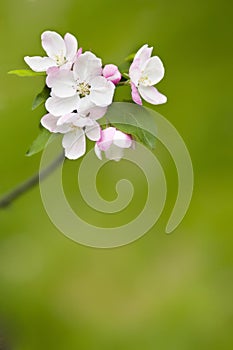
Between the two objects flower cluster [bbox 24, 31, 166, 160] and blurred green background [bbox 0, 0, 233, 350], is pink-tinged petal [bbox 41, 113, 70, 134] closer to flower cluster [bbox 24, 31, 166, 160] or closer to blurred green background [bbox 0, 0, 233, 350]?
flower cluster [bbox 24, 31, 166, 160]

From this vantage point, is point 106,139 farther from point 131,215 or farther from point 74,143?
point 131,215

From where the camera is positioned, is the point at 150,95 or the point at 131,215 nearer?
the point at 150,95

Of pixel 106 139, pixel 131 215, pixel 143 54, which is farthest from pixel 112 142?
pixel 131 215

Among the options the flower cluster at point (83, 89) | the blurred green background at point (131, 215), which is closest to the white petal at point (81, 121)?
the flower cluster at point (83, 89)

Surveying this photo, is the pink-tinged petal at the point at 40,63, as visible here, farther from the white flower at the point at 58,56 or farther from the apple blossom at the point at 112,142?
the apple blossom at the point at 112,142

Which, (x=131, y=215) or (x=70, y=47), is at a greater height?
(x=70, y=47)

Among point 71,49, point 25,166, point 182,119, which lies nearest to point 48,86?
point 71,49
